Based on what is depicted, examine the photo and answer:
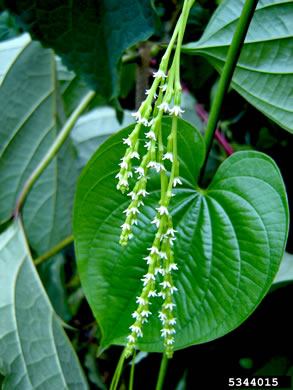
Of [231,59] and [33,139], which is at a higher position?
[231,59]

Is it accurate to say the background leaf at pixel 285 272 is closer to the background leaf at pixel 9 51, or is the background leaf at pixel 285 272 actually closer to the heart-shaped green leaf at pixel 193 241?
the heart-shaped green leaf at pixel 193 241

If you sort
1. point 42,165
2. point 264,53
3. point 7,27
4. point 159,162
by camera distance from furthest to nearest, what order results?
point 7,27 → point 42,165 → point 264,53 → point 159,162

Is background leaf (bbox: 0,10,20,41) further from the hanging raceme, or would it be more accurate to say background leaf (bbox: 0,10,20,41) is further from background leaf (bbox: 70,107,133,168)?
the hanging raceme

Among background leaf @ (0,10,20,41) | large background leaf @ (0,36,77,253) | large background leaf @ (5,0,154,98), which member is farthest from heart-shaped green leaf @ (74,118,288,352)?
background leaf @ (0,10,20,41)

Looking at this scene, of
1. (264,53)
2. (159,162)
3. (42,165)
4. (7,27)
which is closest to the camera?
(159,162)

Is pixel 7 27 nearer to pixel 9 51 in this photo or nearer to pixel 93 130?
pixel 9 51

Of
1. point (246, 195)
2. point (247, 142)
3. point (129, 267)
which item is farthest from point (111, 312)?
point (247, 142)

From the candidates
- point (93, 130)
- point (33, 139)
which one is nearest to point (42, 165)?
point (33, 139)
